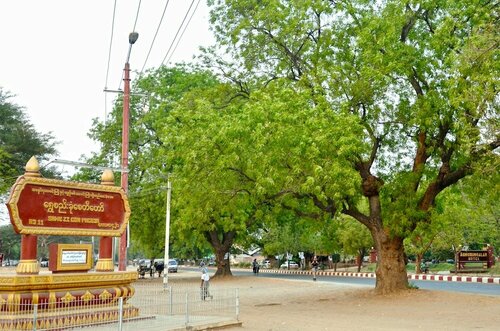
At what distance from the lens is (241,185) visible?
73.1ft

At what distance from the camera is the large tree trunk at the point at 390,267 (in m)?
23.4

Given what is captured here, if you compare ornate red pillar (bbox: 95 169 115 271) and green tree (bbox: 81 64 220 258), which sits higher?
green tree (bbox: 81 64 220 258)

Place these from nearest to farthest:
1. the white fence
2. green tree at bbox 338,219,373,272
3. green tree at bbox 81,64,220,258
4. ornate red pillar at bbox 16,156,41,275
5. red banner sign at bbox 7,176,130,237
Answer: the white fence
ornate red pillar at bbox 16,156,41,275
red banner sign at bbox 7,176,130,237
green tree at bbox 81,64,220,258
green tree at bbox 338,219,373,272

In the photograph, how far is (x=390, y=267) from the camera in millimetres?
23625

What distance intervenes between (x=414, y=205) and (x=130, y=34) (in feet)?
42.0

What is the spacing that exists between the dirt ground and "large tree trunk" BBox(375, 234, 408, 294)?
542mm

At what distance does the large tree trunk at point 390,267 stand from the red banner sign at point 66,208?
37.2 feet

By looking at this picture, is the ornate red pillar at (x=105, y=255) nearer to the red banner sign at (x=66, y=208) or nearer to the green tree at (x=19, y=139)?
the red banner sign at (x=66, y=208)

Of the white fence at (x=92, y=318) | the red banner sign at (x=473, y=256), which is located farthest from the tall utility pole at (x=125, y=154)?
the red banner sign at (x=473, y=256)

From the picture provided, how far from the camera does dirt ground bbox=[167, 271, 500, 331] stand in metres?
16.1

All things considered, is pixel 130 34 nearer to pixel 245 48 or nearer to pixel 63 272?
pixel 245 48

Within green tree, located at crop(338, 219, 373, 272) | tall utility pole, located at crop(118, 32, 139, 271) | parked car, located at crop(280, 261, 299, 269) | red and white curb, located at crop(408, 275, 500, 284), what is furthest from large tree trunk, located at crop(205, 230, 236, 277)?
parked car, located at crop(280, 261, 299, 269)

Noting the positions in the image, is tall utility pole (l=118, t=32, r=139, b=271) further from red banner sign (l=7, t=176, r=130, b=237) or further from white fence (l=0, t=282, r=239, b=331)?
white fence (l=0, t=282, r=239, b=331)

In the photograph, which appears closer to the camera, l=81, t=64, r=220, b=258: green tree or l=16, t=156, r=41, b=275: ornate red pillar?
l=16, t=156, r=41, b=275: ornate red pillar
